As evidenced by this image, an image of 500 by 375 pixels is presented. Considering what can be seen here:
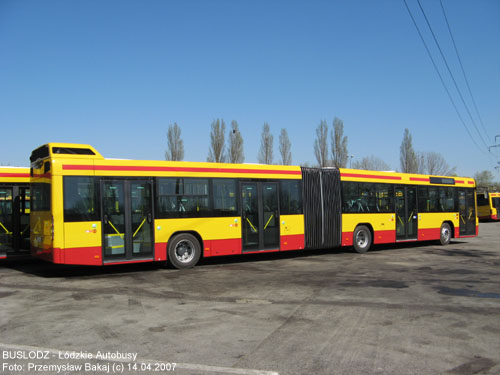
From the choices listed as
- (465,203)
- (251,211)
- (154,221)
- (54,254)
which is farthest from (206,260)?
(465,203)

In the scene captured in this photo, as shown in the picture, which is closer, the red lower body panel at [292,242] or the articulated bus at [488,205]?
the red lower body panel at [292,242]

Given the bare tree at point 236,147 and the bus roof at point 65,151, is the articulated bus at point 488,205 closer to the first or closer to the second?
the bare tree at point 236,147

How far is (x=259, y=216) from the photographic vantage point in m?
14.0

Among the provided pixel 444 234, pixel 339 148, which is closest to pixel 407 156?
pixel 339 148

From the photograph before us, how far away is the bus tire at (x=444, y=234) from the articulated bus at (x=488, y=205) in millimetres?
25216

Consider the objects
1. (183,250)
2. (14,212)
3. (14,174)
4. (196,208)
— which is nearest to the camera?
(183,250)

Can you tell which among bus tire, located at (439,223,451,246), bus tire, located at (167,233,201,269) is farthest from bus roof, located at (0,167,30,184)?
bus tire, located at (439,223,451,246)

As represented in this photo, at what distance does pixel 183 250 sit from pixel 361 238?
759cm

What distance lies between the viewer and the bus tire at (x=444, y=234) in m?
19.5

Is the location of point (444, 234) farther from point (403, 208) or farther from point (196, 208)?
point (196, 208)

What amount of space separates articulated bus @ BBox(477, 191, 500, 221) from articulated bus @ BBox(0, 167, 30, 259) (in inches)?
1583

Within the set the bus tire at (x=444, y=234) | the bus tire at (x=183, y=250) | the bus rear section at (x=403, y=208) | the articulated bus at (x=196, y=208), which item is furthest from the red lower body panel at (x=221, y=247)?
the bus tire at (x=444, y=234)

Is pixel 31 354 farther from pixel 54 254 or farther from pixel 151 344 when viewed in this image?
pixel 54 254

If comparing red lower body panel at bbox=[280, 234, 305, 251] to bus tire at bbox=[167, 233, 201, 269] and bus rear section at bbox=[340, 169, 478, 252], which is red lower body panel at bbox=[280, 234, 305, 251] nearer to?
bus rear section at bbox=[340, 169, 478, 252]
